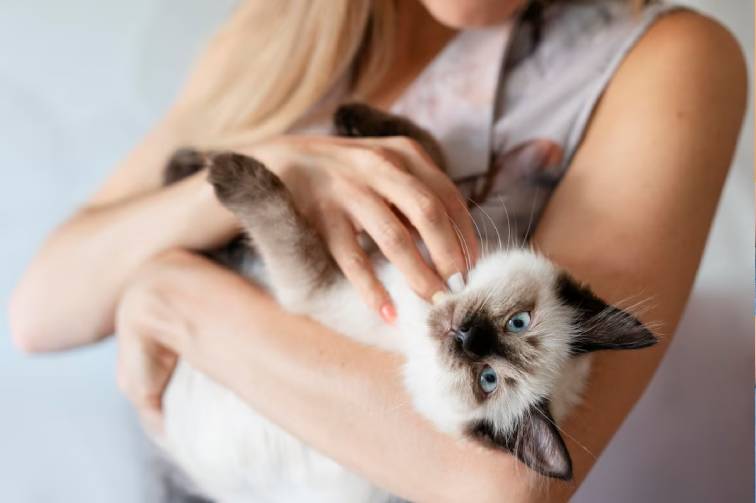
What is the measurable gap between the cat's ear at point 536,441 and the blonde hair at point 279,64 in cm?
58

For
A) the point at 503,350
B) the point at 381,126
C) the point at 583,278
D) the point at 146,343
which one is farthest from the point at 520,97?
the point at 146,343

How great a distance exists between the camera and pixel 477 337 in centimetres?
64

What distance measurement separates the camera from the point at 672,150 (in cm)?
74

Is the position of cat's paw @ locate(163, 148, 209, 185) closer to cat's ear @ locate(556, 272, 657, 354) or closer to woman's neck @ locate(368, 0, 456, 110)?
woman's neck @ locate(368, 0, 456, 110)

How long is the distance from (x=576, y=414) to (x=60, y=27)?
37.8 inches

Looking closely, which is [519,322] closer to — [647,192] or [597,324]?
[597,324]

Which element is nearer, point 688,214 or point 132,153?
point 688,214

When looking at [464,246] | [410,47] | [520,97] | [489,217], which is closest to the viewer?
[464,246]

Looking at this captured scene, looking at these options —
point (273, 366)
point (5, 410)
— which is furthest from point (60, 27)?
point (273, 366)

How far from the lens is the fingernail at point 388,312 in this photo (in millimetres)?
720

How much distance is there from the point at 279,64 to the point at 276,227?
39 cm

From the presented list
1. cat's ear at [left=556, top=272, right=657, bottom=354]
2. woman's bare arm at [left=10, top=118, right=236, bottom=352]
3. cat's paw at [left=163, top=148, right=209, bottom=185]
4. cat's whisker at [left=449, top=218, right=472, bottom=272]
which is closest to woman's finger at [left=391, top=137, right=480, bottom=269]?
cat's whisker at [left=449, top=218, right=472, bottom=272]

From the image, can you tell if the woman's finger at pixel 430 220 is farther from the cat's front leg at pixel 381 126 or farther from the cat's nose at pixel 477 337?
the cat's front leg at pixel 381 126

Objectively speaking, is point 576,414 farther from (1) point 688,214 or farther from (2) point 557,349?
(1) point 688,214
